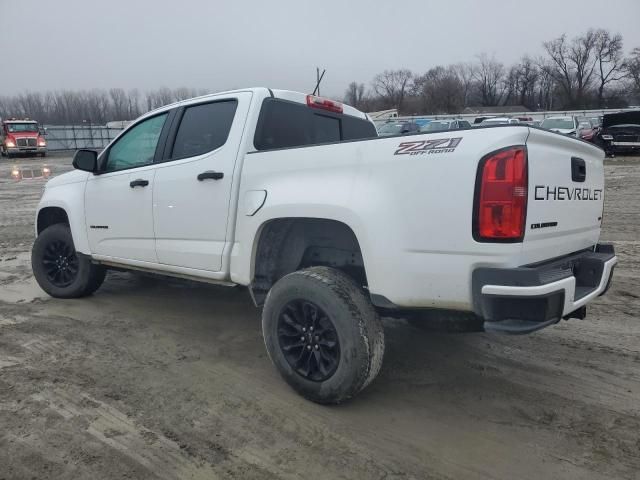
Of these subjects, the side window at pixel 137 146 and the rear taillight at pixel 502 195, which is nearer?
the rear taillight at pixel 502 195

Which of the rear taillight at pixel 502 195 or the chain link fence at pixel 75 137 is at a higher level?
the chain link fence at pixel 75 137

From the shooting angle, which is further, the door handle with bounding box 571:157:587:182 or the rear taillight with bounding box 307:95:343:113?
the rear taillight with bounding box 307:95:343:113

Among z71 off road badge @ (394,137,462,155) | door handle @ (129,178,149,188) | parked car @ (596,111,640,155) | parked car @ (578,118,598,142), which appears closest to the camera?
z71 off road badge @ (394,137,462,155)

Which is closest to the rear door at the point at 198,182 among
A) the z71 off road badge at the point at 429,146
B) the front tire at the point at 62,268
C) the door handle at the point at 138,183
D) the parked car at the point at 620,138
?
the door handle at the point at 138,183

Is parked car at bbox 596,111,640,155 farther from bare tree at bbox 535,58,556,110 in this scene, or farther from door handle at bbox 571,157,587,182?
bare tree at bbox 535,58,556,110

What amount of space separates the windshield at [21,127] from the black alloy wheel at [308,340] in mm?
Result: 39272

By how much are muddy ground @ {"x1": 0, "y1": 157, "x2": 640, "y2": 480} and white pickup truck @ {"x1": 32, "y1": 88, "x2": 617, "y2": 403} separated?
1.25ft

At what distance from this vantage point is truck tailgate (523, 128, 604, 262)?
253cm

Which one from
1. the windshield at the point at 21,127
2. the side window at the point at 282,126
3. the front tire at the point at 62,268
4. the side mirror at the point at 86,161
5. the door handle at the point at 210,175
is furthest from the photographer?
the windshield at the point at 21,127

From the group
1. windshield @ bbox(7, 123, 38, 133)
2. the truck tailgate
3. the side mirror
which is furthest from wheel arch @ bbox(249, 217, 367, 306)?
windshield @ bbox(7, 123, 38, 133)

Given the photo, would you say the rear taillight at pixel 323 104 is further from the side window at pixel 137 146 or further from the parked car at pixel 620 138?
the parked car at pixel 620 138

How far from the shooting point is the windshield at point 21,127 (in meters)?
35.3

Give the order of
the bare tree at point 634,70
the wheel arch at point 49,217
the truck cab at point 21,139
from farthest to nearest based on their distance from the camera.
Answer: the bare tree at point 634,70, the truck cab at point 21,139, the wheel arch at point 49,217

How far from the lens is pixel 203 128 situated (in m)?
3.98
